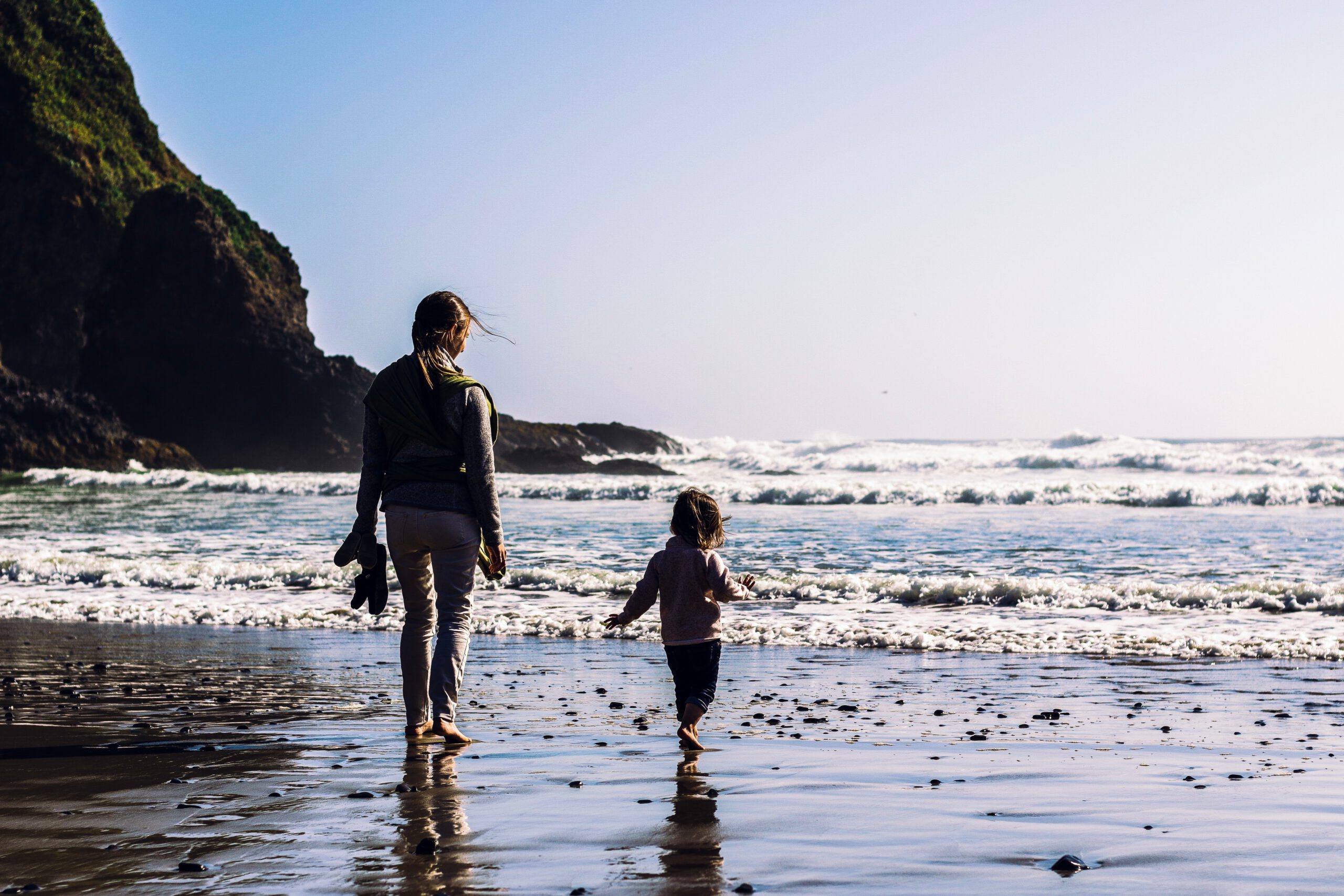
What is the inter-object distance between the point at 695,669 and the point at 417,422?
1.75 meters

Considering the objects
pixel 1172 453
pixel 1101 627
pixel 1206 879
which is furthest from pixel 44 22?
pixel 1206 879

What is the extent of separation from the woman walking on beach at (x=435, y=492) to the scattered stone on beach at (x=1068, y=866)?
2.56 metres

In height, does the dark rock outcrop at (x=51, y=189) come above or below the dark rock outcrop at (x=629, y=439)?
above

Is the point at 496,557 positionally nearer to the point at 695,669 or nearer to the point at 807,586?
the point at 695,669

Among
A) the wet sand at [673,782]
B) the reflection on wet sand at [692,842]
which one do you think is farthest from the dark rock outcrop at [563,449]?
the reflection on wet sand at [692,842]

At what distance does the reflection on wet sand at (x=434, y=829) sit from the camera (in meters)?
2.99

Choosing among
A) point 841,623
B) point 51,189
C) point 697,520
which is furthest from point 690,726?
point 51,189

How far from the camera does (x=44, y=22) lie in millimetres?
55438

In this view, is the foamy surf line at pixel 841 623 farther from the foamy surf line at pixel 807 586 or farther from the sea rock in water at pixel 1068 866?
the sea rock in water at pixel 1068 866

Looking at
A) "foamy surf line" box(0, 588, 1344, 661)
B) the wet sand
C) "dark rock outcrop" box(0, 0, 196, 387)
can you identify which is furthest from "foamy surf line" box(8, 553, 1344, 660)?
"dark rock outcrop" box(0, 0, 196, 387)

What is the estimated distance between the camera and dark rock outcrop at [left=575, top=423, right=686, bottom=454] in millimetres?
63088

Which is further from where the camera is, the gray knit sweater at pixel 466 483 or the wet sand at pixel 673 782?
the gray knit sweater at pixel 466 483

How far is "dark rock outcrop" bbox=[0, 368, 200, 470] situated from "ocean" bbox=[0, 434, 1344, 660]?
14906 mm

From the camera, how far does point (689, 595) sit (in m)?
5.24
